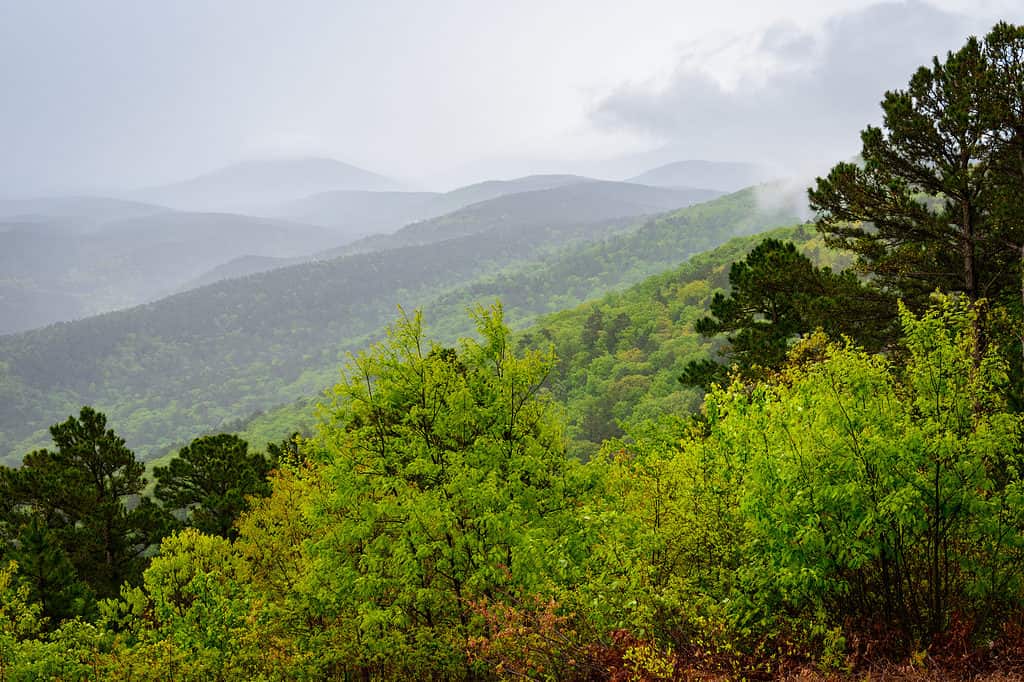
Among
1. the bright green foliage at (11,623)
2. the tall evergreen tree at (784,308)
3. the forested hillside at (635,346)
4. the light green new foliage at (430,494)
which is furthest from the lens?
the forested hillside at (635,346)

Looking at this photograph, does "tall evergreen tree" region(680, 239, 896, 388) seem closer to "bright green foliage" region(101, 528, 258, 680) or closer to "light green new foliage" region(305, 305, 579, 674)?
"light green new foliage" region(305, 305, 579, 674)

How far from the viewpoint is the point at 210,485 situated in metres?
32.1

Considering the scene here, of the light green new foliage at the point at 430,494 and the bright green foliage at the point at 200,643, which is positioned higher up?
the light green new foliage at the point at 430,494

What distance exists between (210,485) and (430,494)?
22.9 metres

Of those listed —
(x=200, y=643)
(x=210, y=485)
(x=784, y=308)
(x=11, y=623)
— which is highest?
(x=784, y=308)

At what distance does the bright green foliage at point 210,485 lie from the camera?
101 ft

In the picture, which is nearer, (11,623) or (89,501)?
(11,623)

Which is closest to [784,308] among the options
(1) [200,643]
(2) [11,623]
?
(1) [200,643]

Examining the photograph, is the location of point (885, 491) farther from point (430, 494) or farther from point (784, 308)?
point (784, 308)

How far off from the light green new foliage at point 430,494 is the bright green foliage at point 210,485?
16989mm

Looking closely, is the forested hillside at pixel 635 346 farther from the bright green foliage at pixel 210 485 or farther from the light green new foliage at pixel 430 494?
the light green new foliage at pixel 430 494

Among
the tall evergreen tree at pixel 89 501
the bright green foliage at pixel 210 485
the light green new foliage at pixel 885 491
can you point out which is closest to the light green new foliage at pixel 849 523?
the light green new foliage at pixel 885 491

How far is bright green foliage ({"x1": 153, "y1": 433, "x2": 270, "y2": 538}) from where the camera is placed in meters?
30.8

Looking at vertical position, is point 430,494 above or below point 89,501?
above
